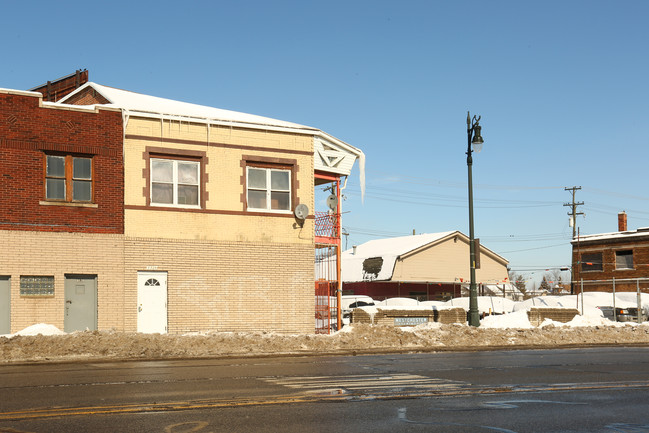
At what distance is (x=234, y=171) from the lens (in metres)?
26.8

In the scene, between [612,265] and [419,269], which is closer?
[612,265]

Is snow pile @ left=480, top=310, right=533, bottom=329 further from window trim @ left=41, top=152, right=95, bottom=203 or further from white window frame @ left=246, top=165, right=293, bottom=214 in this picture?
window trim @ left=41, top=152, right=95, bottom=203

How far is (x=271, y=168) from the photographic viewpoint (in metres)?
27.8

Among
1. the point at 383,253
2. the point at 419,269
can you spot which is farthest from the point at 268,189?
the point at 383,253

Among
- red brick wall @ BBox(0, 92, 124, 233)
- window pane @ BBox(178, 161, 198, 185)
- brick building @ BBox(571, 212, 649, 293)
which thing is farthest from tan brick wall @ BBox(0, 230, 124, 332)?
brick building @ BBox(571, 212, 649, 293)

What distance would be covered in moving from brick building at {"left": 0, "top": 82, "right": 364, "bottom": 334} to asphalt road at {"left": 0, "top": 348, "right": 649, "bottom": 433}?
21.8ft

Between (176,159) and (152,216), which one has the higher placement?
(176,159)

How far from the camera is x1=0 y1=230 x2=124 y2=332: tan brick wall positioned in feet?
75.9

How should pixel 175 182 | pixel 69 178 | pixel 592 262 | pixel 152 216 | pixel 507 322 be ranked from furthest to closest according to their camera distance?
1. pixel 592 262
2. pixel 507 322
3. pixel 175 182
4. pixel 152 216
5. pixel 69 178

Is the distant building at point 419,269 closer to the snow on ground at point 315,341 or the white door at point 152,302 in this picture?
the snow on ground at point 315,341

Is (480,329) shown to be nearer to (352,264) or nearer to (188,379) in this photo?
(188,379)

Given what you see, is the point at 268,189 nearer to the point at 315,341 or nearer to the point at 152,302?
the point at 152,302

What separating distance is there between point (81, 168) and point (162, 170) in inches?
110

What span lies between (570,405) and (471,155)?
1879 cm
